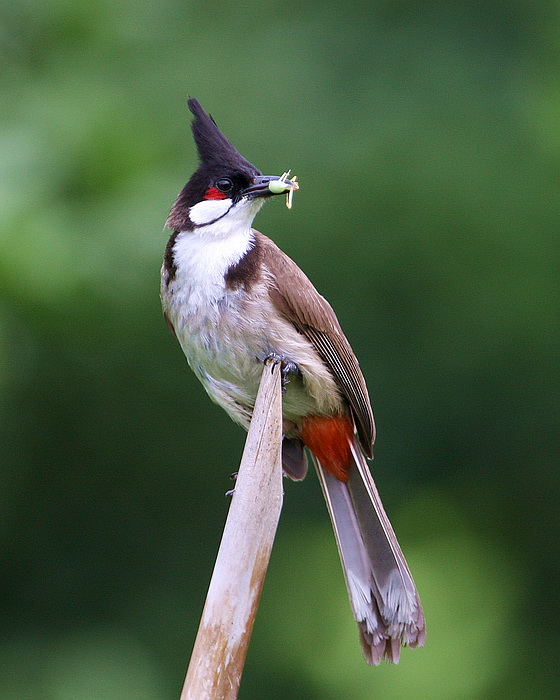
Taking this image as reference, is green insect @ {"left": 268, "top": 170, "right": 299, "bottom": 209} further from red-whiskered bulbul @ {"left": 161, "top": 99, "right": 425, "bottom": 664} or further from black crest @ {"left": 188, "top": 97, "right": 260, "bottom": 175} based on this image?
black crest @ {"left": 188, "top": 97, "right": 260, "bottom": 175}

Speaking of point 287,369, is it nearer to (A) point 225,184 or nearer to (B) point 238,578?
(A) point 225,184

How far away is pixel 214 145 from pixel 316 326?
49cm

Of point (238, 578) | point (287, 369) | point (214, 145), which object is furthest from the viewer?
point (214, 145)

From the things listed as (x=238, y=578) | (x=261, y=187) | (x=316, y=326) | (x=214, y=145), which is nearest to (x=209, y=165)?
(x=214, y=145)

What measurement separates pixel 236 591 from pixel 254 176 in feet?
4.07

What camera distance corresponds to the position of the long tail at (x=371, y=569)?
1574 millimetres

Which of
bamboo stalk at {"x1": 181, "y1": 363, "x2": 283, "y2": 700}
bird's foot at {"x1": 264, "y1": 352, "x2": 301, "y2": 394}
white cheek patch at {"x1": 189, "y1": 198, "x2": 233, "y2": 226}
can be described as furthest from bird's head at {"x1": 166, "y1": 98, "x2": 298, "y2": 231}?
bamboo stalk at {"x1": 181, "y1": 363, "x2": 283, "y2": 700}

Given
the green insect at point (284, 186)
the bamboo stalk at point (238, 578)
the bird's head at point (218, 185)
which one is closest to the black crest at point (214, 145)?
the bird's head at point (218, 185)

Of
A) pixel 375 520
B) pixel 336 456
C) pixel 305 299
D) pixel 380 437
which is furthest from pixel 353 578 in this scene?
pixel 380 437

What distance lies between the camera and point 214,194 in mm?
1976

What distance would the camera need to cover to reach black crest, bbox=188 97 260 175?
1962 mm

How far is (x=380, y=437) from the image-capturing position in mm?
3531

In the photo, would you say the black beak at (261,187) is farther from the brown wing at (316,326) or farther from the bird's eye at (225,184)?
the brown wing at (316,326)

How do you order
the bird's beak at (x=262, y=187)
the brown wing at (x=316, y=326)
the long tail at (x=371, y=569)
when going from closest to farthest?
the long tail at (x=371, y=569)
the bird's beak at (x=262, y=187)
the brown wing at (x=316, y=326)
